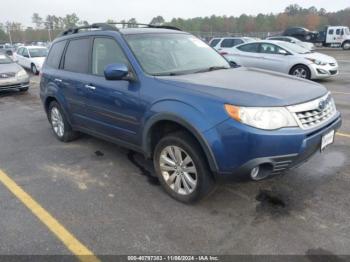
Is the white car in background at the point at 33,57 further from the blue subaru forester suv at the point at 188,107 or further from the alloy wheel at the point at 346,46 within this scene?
the alloy wheel at the point at 346,46

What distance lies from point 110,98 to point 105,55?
642mm

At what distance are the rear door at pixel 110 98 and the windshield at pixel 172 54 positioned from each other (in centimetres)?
22

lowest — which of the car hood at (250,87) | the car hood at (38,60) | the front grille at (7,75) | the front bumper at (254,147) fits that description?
the car hood at (38,60)

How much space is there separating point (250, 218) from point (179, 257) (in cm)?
87

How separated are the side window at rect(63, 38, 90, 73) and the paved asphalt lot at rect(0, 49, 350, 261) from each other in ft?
4.28

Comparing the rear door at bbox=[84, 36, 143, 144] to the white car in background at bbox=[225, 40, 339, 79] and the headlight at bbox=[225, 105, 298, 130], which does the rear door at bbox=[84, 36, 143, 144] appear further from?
the white car in background at bbox=[225, 40, 339, 79]

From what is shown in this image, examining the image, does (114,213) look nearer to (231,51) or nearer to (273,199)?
(273,199)

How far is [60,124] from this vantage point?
18.9ft

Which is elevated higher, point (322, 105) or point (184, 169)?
point (322, 105)

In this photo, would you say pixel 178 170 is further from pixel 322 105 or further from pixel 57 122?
pixel 57 122

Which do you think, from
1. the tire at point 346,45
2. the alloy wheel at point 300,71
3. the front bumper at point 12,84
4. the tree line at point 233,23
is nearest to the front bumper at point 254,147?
the alloy wheel at point 300,71

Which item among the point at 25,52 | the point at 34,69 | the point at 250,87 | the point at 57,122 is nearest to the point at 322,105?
the point at 250,87

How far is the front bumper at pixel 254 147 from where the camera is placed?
9.48 feet

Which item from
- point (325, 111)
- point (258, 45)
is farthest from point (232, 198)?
point (258, 45)
